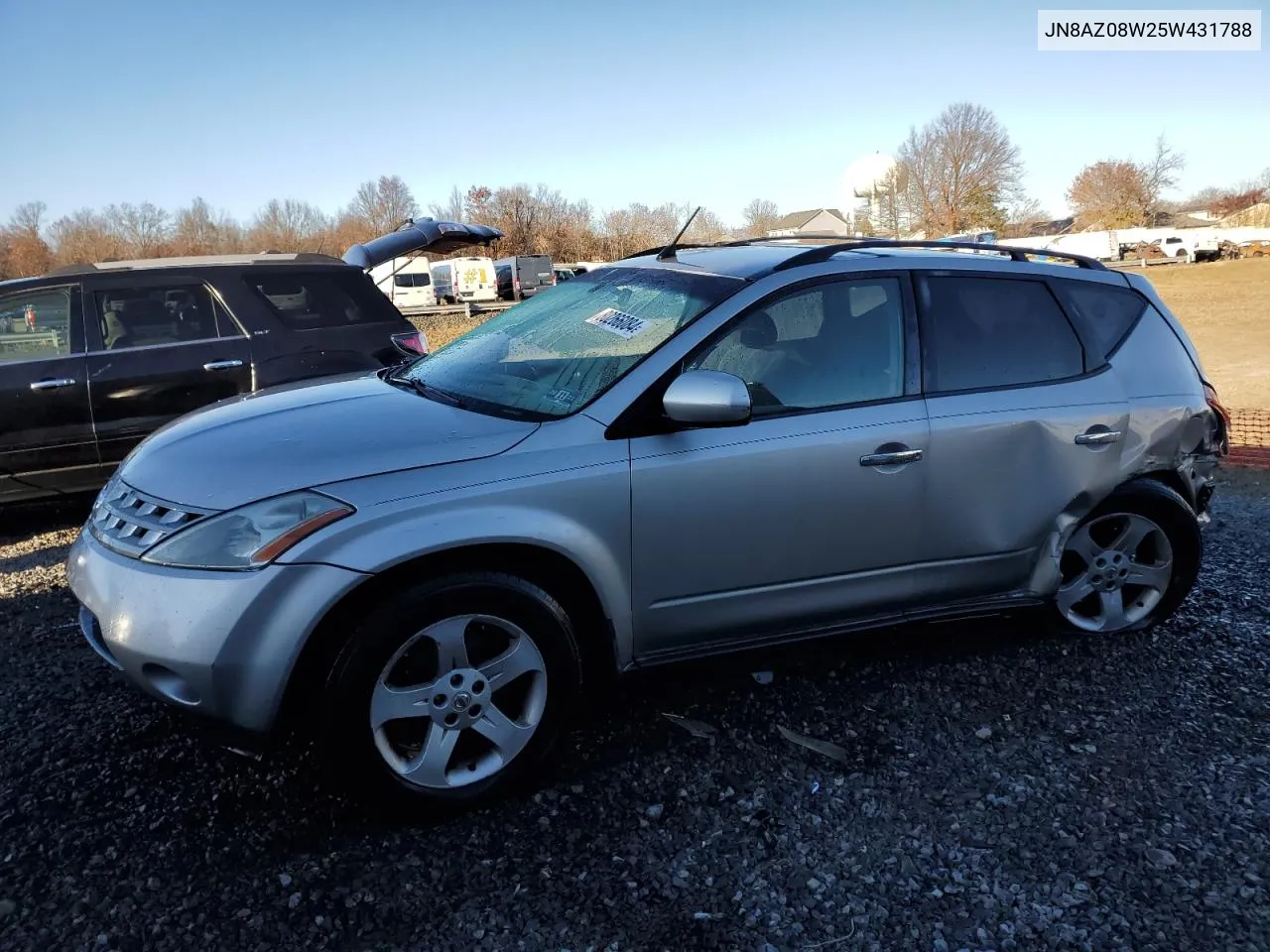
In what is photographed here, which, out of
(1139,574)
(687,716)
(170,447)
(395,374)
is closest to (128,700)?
(170,447)

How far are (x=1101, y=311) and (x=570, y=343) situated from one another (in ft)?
7.44

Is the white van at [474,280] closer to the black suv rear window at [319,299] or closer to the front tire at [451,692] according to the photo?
the black suv rear window at [319,299]

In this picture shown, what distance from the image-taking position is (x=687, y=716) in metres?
3.26

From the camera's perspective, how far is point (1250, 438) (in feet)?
27.6

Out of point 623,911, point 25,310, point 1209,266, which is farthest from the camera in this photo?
point 1209,266

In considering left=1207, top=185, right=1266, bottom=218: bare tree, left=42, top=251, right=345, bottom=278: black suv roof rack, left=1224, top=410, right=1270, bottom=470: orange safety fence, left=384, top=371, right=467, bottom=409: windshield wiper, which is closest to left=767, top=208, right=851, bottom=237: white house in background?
left=1224, top=410, right=1270, bottom=470: orange safety fence

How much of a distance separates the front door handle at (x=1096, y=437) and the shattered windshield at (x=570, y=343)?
1.53 m

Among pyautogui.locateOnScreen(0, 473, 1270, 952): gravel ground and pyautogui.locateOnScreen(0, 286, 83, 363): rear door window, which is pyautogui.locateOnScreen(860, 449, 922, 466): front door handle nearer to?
pyautogui.locateOnScreen(0, 473, 1270, 952): gravel ground

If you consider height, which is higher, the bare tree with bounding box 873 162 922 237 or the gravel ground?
the bare tree with bounding box 873 162 922 237

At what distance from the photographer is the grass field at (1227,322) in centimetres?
1257

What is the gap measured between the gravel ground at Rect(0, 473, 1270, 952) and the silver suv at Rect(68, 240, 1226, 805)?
30 cm

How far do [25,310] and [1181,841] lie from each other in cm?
649

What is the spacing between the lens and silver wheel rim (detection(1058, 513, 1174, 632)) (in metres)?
3.71

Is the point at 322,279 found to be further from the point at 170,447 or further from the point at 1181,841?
the point at 1181,841
